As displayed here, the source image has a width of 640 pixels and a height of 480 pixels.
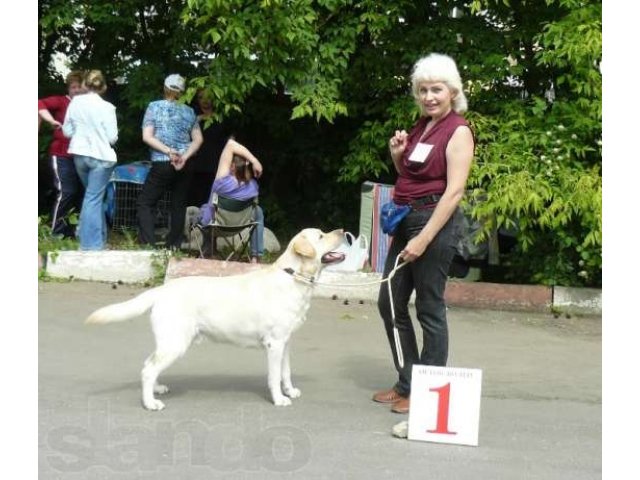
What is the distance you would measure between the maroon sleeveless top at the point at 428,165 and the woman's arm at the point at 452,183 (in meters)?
0.05

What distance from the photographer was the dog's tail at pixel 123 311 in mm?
5699

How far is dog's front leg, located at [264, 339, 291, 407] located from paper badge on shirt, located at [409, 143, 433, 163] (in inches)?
50.9

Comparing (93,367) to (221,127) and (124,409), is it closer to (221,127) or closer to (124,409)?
(124,409)

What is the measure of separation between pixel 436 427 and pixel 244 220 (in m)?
4.88

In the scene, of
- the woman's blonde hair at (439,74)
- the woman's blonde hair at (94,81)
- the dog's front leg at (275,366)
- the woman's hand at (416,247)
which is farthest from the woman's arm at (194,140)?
the woman's hand at (416,247)

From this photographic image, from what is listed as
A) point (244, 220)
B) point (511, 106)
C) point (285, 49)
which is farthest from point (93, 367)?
point (511, 106)

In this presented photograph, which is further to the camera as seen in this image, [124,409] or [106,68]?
[106,68]

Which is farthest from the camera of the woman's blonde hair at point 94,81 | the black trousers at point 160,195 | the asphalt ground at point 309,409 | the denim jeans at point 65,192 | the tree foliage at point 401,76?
the denim jeans at point 65,192

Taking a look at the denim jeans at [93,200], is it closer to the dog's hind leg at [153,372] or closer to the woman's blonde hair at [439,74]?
the dog's hind leg at [153,372]

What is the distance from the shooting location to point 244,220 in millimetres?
9836

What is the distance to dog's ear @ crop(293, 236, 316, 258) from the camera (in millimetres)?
5809

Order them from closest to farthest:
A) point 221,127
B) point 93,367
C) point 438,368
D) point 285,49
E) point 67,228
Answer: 1. point 438,368
2. point 93,367
3. point 285,49
4. point 67,228
5. point 221,127

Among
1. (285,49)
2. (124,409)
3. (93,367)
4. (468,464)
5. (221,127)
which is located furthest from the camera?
(221,127)

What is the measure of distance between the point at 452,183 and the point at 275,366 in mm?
1462
